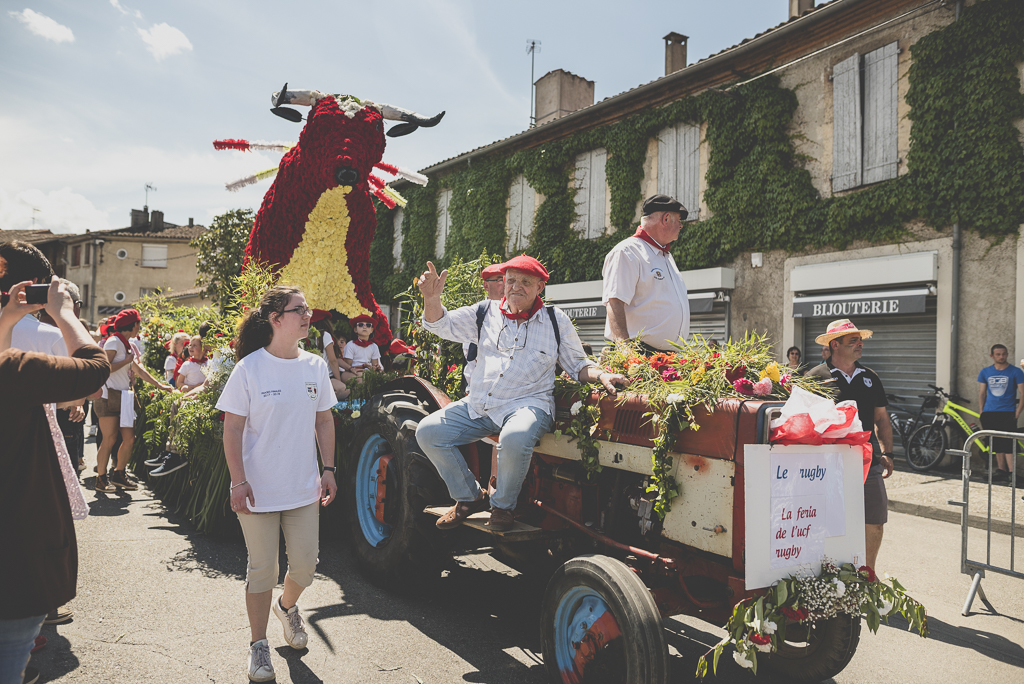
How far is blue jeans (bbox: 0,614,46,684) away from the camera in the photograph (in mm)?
2141

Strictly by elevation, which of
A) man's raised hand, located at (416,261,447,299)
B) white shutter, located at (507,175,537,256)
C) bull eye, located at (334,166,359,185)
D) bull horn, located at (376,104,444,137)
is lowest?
man's raised hand, located at (416,261,447,299)

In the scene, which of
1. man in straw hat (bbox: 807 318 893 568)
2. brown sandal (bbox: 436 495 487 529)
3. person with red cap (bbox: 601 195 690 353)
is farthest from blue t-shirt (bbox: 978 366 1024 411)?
brown sandal (bbox: 436 495 487 529)

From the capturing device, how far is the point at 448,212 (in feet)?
67.1

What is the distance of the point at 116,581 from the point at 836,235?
1133 centimetres

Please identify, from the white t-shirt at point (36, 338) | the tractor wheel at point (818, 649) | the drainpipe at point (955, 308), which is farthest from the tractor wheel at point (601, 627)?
the drainpipe at point (955, 308)

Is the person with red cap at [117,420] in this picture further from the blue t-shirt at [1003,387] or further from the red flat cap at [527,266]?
the blue t-shirt at [1003,387]

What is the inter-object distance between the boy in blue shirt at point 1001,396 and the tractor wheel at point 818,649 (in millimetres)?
7638

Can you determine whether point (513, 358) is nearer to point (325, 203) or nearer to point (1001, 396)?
point (325, 203)

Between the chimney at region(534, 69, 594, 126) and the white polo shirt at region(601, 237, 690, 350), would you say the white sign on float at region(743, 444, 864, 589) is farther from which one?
the chimney at region(534, 69, 594, 126)

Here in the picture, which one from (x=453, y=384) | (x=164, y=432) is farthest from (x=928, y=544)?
(x=164, y=432)

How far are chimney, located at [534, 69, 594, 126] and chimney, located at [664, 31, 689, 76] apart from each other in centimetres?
266

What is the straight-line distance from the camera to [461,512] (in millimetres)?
3584

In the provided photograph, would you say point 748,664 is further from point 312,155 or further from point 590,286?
point 590,286

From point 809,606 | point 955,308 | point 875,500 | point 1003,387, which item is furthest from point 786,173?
point 809,606
